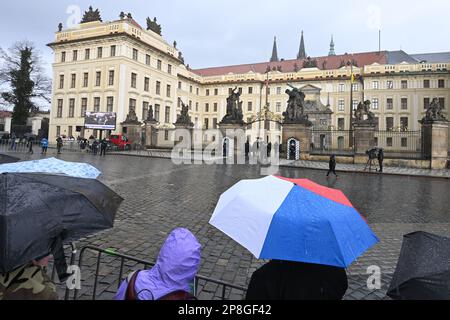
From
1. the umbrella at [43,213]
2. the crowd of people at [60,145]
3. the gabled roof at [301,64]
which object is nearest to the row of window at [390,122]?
the gabled roof at [301,64]

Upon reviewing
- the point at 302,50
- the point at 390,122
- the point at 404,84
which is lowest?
the point at 390,122

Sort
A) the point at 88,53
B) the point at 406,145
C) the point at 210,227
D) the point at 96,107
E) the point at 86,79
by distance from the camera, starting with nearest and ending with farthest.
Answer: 1. the point at 210,227
2. the point at 406,145
3. the point at 96,107
4. the point at 88,53
5. the point at 86,79

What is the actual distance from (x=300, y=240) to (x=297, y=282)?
0.31 metres

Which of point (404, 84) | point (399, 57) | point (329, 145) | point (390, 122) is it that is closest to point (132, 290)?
point (329, 145)

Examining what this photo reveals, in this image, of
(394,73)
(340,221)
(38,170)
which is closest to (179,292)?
(340,221)

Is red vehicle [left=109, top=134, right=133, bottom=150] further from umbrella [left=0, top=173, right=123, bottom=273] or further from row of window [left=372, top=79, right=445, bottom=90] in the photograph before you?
row of window [left=372, top=79, right=445, bottom=90]

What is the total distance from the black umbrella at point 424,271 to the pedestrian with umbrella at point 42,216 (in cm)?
218

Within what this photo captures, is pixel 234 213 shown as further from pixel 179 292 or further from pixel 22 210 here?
pixel 22 210

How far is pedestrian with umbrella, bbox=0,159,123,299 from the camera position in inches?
77.4

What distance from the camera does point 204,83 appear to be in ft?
238

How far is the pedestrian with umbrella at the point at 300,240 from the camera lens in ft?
7.09

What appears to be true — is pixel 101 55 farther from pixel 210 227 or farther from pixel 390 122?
pixel 390 122

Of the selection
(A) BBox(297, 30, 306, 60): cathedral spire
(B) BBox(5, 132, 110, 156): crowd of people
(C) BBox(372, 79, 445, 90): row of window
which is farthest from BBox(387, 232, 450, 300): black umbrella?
(A) BBox(297, 30, 306, 60): cathedral spire
